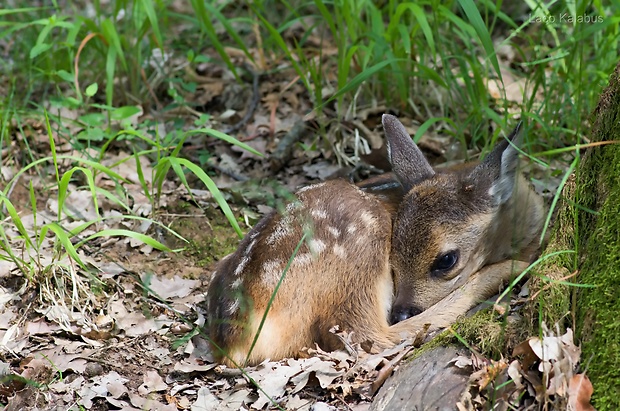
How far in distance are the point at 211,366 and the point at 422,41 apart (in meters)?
3.13

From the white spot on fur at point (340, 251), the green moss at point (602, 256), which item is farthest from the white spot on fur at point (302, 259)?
the green moss at point (602, 256)

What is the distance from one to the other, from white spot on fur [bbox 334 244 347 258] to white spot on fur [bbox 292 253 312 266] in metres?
0.15

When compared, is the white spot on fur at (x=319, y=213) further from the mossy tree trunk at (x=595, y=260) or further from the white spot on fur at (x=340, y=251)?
the mossy tree trunk at (x=595, y=260)

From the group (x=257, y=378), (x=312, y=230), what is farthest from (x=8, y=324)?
(x=312, y=230)

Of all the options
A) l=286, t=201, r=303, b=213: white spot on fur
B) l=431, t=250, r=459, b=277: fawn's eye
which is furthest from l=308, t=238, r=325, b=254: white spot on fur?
l=431, t=250, r=459, b=277: fawn's eye

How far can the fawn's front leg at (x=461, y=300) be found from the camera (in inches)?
161

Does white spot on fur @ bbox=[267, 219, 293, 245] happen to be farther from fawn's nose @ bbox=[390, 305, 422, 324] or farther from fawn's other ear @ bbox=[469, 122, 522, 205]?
fawn's other ear @ bbox=[469, 122, 522, 205]

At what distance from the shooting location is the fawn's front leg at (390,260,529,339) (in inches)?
161

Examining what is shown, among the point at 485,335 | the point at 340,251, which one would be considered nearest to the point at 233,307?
the point at 340,251

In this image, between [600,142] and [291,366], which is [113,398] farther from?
[600,142]

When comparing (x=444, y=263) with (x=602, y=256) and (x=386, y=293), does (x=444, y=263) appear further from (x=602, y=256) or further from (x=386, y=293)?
(x=602, y=256)

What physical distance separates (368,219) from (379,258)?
23 centimetres

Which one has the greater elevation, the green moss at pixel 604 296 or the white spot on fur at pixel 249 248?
the green moss at pixel 604 296

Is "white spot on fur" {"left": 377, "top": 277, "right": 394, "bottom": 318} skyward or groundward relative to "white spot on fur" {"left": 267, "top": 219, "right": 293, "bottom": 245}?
groundward
